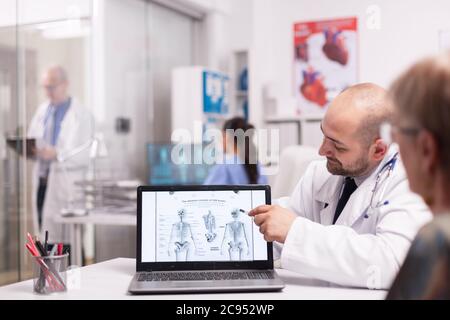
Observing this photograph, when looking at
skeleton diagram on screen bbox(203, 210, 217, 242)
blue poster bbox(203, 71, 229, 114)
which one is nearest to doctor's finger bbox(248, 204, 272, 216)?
skeleton diagram on screen bbox(203, 210, 217, 242)

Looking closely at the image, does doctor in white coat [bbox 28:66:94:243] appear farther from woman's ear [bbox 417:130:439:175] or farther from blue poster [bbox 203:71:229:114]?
woman's ear [bbox 417:130:439:175]

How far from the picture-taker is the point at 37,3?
2.71 m

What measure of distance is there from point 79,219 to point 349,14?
2884 millimetres

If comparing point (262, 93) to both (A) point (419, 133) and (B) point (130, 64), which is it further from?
(A) point (419, 133)

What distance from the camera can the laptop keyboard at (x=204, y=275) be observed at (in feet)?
3.92

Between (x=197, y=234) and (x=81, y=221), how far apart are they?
6.07 feet

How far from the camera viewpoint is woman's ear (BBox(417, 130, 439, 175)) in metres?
0.56

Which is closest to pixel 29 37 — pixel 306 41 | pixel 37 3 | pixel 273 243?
pixel 37 3

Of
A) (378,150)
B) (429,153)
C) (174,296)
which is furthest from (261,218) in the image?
(429,153)

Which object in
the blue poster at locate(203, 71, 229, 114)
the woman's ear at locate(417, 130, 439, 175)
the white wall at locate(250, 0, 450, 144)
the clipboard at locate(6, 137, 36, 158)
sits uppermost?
the white wall at locate(250, 0, 450, 144)

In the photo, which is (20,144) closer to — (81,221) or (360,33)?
(81,221)

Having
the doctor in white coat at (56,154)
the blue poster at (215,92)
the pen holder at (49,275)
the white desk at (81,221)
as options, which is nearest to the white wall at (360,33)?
the blue poster at (215,92)

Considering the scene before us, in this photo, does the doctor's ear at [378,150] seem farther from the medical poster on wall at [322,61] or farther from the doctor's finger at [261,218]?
the medical poster on wall at [322,61]

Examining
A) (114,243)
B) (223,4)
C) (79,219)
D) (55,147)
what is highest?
(223,4)
